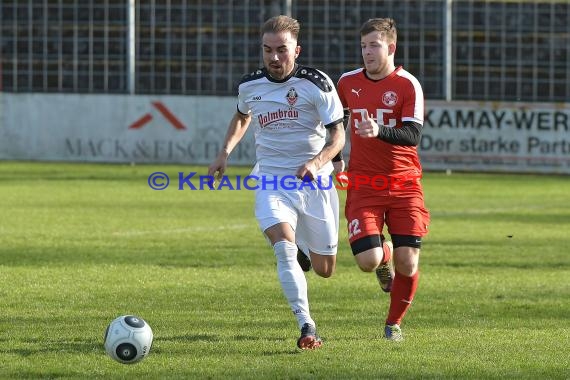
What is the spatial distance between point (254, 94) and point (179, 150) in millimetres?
23647

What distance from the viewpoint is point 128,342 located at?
8.01m

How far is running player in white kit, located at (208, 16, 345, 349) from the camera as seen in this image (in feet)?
30.1

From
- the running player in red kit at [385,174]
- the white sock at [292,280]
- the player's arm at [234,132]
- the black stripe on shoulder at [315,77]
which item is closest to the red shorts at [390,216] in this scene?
the running player in red kit at [385,174]

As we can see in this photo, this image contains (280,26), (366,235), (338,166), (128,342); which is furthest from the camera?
(338,166)

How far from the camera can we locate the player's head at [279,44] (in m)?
9.08

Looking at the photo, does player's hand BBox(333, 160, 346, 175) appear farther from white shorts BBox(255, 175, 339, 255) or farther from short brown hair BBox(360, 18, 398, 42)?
short brown hair BBox(360, 18, 398, 42)

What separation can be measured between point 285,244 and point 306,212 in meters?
0.52

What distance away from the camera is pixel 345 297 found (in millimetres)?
11711

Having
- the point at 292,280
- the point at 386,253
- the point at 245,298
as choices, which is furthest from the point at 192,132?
the point at 292,280

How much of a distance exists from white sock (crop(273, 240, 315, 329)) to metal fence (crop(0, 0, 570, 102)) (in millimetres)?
23785

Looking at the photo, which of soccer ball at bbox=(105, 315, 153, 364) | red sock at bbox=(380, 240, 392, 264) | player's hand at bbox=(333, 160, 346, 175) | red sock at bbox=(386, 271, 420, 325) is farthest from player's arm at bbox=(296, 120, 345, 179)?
soccer ball at bbox=(105, 315, 153, 364)

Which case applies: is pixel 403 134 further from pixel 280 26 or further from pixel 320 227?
pixel 280 26

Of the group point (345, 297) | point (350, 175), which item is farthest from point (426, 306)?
point (350, 175)

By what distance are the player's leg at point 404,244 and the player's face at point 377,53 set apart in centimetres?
84
